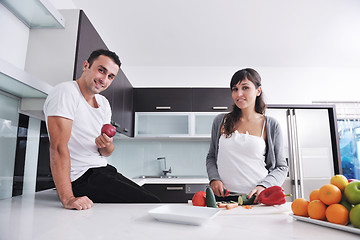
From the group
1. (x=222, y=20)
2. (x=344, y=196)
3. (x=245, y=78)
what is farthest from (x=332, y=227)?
(x=222, y=20)

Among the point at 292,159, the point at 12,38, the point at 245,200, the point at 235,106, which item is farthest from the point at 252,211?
the point at 292,159

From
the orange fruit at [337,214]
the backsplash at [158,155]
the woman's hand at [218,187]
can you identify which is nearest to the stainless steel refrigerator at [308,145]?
the backsplash at [158,155]

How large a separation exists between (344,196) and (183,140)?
3.01 meters

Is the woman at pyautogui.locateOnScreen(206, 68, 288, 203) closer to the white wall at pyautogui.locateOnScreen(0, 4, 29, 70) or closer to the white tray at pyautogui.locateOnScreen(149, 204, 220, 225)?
the white tray at pyautogui.locateOnScreen(149, 204, 220, 225)

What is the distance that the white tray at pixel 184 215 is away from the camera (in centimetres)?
68

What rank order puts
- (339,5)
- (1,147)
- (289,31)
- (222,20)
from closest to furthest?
1. (1,147)
2. (339,5)
3. (222,20)
4. (289,31)

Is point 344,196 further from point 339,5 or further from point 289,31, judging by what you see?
point 289,31

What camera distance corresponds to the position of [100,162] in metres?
1.36

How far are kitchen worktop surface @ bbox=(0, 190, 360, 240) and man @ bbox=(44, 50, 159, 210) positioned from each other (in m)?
0.24

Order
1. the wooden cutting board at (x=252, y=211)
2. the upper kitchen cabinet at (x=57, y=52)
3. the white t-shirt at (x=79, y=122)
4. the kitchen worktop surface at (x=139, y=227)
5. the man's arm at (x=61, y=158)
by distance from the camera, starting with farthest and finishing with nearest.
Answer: the upper kitchen cabinet at (x=57, y=52) → the white t-shirt at (x=79, y=122) → the man's arm at (x=61, y=158) → the wooden cutting board at (x=252, y=211) → the kitchen worktop surface at (x=139, y=227)

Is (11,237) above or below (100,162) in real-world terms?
below

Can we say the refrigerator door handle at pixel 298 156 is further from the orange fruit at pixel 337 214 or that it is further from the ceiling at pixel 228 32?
the orange fruit at pixel 337 214

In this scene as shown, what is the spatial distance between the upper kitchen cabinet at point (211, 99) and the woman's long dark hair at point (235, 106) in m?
1.71

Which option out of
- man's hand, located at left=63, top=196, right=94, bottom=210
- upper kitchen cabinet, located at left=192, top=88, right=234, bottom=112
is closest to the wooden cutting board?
man's hand, located at left=63, top=196, right=94, bottom=210
